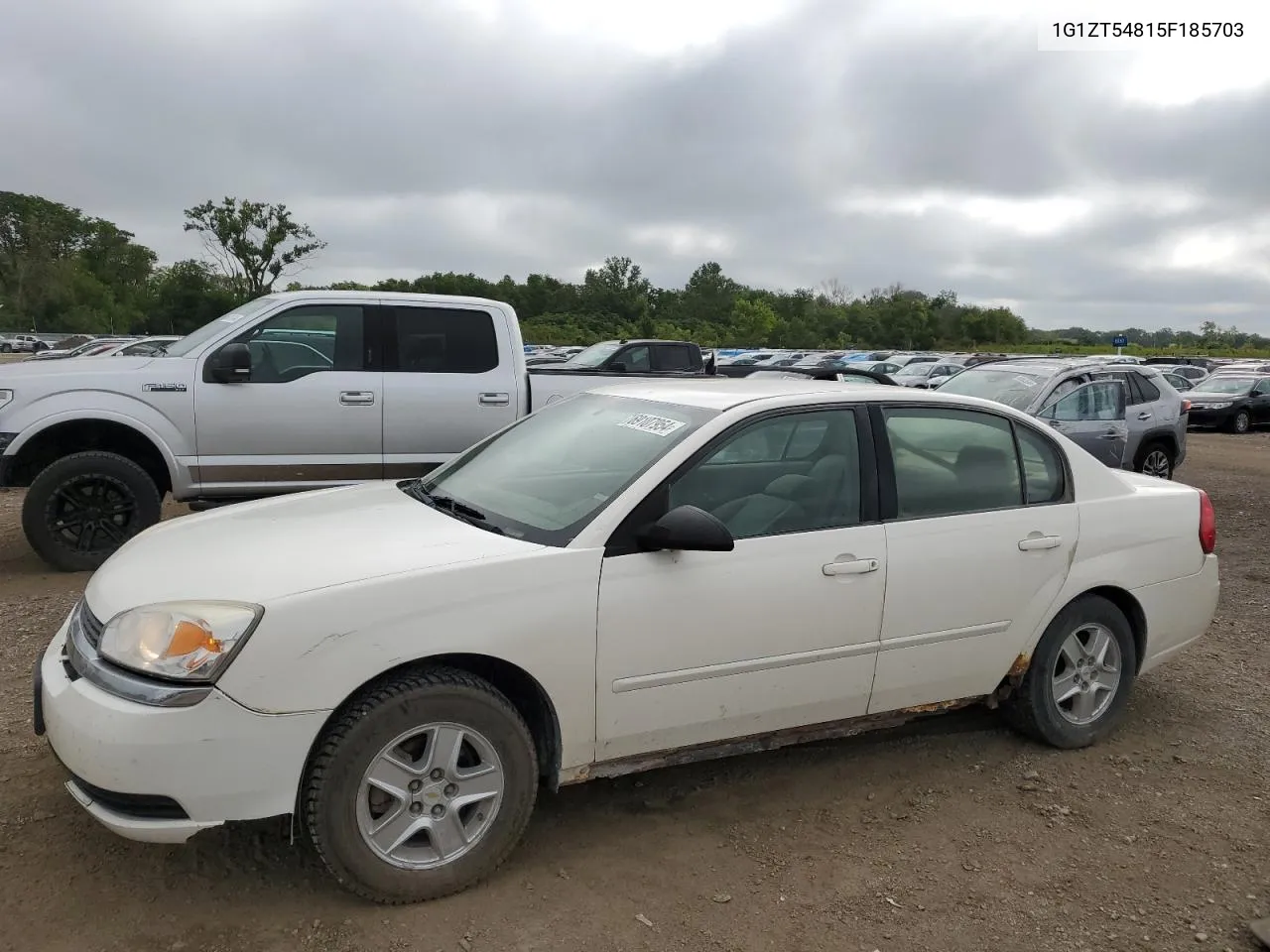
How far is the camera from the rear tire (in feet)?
37.5

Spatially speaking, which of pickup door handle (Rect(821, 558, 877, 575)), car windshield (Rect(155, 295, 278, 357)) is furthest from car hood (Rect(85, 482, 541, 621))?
car windshield (Rect(155, 295, 278, 357))

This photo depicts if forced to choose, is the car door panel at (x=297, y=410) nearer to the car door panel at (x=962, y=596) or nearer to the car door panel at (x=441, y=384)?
the car door panel at (x=441, y=384)

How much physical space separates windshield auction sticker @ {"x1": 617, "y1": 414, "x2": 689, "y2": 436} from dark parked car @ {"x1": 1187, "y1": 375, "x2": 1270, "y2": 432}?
23.9m

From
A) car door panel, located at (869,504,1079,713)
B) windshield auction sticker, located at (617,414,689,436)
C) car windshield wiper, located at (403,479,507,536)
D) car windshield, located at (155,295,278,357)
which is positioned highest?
car windshield, located at (155,295,278,357)

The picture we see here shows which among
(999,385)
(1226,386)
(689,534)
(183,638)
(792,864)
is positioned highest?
(999,385)

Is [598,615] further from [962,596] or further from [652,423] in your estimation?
[962,596]

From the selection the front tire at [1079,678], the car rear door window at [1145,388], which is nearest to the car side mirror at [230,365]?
the front tire at [1079,678]

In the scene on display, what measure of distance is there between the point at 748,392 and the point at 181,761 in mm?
2352

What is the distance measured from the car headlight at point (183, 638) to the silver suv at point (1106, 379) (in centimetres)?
887

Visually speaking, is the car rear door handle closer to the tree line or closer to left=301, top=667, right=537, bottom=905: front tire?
left=301, top=667, right=537, bottom=905: front tire

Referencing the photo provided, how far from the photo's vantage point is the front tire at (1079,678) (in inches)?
159

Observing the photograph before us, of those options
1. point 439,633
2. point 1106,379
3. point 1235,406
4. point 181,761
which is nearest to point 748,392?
point 439,633

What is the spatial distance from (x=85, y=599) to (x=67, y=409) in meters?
4.11

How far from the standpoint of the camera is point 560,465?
12.2 feet
